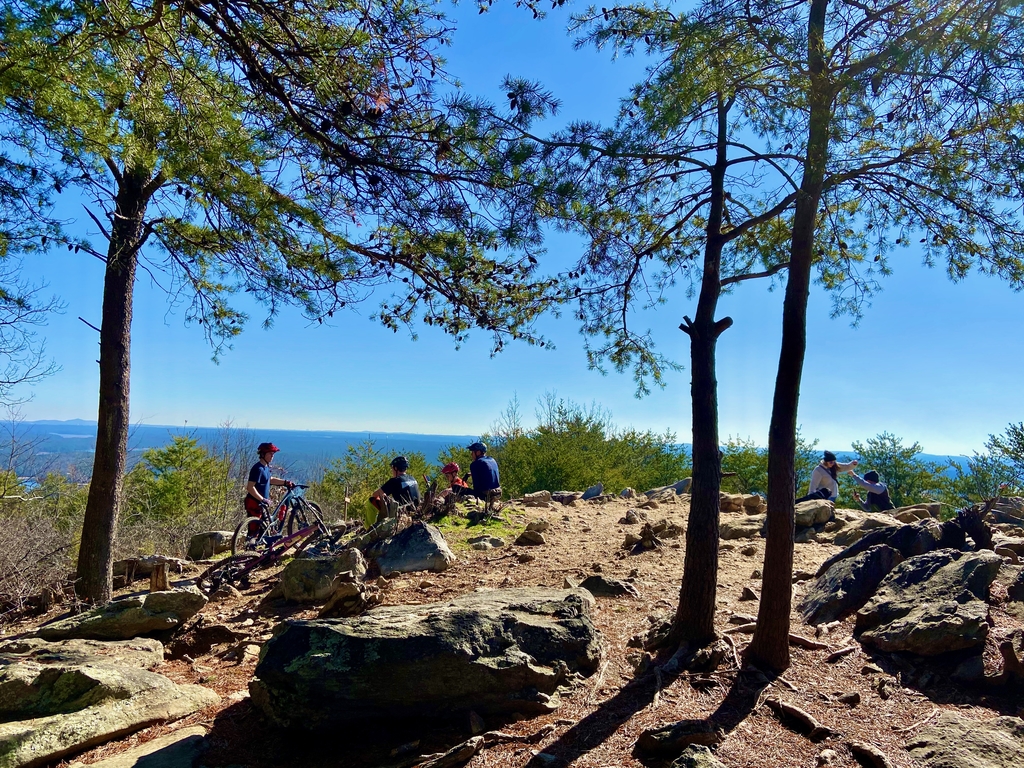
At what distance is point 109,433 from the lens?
6238 millimetres

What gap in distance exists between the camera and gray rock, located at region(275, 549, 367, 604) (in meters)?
5.82

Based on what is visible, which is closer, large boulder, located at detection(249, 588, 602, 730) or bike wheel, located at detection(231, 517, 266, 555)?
large boulder, located at detection(249, 588, 602, 730)

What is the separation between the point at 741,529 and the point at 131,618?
274 inches

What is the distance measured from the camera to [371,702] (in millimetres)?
3406

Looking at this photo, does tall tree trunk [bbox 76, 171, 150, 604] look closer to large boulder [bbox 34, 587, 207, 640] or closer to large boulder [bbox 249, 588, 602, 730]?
large boulder [bbox 34, 587, 207, 640]

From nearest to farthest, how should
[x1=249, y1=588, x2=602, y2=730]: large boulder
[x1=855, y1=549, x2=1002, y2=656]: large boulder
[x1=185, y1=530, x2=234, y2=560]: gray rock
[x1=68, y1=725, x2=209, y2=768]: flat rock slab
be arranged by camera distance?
[x1=68, y1=725, x2=209, y2=768]: flat rock slab < [x1=249, y1=588, x2=602, y2=730]: large boulder < [x1=855, y1=549, x2=1002, y2=656]: large boulder < [x1=185, y1=530, x2=234, y2=560]: gray rock

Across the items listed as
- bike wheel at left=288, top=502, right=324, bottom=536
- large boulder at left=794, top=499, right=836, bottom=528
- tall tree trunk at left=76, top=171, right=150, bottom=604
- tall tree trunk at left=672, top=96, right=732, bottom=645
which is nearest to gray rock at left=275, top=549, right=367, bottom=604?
bike wheel at left=288, top=502, right=324, bottom=536

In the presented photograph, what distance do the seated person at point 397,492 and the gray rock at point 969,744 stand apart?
5903mm

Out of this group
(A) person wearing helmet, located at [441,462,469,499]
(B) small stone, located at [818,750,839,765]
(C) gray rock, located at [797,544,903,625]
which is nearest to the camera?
(B) small stone, located at [818,750,839,765]

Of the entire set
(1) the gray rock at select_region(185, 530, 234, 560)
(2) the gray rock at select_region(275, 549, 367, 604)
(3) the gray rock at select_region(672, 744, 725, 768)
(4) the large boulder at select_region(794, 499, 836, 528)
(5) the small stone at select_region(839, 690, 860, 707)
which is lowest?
(1) the gray rock at select_region(185, 530, 234, 560)

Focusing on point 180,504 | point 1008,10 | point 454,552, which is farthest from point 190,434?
point 1008,10

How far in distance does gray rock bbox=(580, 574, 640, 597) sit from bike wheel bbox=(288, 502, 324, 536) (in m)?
3.82

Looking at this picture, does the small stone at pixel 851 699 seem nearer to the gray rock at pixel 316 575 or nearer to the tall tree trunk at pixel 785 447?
the tall tree trunk at pixel 785 447

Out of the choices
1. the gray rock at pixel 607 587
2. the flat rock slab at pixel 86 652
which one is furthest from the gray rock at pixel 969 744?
the flat rock slab at pixel 86 652
